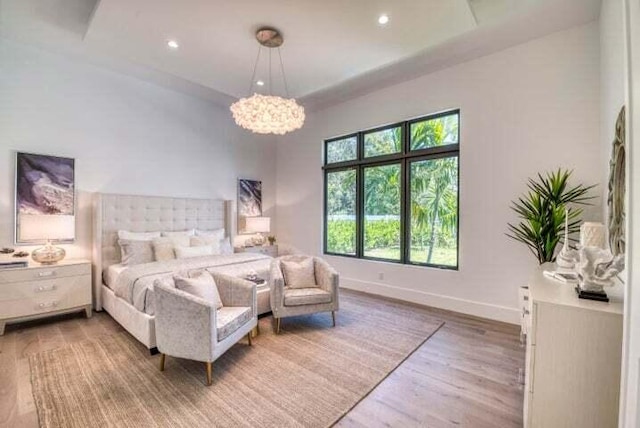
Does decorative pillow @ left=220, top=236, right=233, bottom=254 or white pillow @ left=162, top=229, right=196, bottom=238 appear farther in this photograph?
decorative pillow @ left=220, top=236, right=233, bottom=254

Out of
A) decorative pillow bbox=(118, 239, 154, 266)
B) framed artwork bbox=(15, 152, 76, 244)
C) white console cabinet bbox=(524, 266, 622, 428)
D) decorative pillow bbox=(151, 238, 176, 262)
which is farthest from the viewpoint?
decorative pillow bbox=(151, 238, 176, 262)

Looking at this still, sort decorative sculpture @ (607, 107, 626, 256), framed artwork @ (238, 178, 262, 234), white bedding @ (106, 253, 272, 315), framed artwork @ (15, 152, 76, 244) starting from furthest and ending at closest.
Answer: framed artwork @ (238, 178, 262, 234) → framed artwork @ (15, 152, 76, 244) → white bedding @ (106, 253, 272, 315) → decorative sculpture @ (607, 107, 626, 256)

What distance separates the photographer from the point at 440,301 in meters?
4.19

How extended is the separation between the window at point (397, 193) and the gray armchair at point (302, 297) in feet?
5.53

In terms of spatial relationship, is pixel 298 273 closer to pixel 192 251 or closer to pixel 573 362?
pixel 192 251

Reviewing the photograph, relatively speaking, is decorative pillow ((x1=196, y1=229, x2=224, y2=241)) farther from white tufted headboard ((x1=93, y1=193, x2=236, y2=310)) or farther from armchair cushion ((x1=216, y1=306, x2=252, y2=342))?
armchair cushion ((x1=216, y1=306, x2=252, y2=342))

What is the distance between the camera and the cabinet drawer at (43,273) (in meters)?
3.23

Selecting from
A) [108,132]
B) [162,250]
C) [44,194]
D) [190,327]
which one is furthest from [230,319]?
[108,132]

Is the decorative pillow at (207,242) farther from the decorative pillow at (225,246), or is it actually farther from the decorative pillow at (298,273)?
the decorative pillow at (298,273)

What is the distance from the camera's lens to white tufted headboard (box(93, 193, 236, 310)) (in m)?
4.07

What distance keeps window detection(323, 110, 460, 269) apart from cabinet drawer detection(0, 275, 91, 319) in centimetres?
389

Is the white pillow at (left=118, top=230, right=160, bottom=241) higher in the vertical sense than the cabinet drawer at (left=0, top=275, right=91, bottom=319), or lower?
higher

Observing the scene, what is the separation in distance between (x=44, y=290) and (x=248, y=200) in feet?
11.4

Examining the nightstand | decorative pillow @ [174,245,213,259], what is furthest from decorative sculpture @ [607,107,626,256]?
the nightstand
